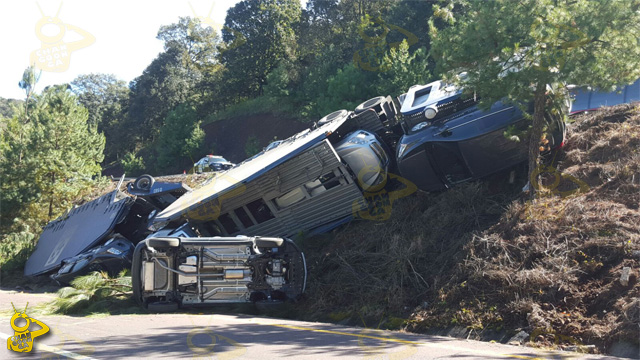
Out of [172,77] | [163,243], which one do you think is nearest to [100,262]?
[163,243]

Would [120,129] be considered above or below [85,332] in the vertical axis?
above

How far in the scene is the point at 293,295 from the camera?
872 cm

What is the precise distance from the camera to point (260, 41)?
147 feet

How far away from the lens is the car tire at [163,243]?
806 cm

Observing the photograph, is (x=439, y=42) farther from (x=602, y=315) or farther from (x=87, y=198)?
(x=87, y=198)

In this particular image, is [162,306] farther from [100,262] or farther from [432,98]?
[432,98]

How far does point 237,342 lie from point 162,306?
9.08 ft

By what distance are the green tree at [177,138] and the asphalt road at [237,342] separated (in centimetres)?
3589

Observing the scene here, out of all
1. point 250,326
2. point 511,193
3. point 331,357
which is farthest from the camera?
point 511,193

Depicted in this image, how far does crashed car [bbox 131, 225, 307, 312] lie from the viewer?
324 inches

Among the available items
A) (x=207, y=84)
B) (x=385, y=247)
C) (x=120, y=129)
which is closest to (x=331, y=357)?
(x=385, y=247)

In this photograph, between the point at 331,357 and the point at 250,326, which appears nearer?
the point at 331,357

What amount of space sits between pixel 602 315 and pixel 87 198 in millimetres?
20651

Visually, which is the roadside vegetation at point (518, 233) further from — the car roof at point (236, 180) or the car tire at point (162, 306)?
the car roof at point (236, 180)
